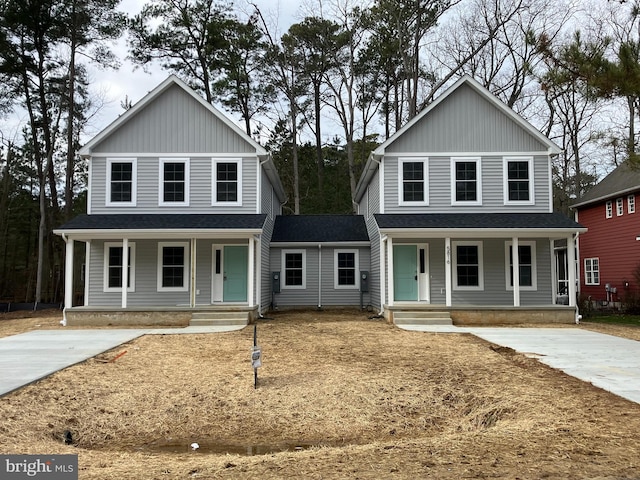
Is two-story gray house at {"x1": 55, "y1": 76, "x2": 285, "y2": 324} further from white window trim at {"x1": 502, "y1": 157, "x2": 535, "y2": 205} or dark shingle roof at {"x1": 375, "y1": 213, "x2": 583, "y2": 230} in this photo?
white window trim at {"x1": 502, "y1": 157, "x2": 535, "y2": 205}

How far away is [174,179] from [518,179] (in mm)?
11443

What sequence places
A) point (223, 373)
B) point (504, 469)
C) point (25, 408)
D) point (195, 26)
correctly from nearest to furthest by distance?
point (504, 469)
point (25, 408)
point (223, 373)
point (195, 26)

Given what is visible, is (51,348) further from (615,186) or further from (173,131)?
(615,186)

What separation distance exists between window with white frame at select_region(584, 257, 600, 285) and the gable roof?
9.41 ft

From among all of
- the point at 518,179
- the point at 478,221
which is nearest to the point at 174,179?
the point at 478,221

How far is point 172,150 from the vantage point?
56.4 feet

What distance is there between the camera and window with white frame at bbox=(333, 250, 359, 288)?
20.5m

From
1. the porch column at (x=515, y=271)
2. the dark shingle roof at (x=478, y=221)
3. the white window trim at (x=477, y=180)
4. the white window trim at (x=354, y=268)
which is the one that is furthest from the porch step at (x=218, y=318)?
the porch column at (x=515, y=271)

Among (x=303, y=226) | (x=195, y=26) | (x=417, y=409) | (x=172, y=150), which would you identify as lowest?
(x=417, y=409)

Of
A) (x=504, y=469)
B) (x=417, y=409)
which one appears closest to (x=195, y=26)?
(x=417, y=409)

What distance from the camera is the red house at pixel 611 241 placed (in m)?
22.4

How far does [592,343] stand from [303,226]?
13.1m

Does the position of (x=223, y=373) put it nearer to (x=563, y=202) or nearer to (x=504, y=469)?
(x=504, y=469)

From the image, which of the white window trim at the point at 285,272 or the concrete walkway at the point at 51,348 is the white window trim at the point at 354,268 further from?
the concrete walkway at the point at 51,348
